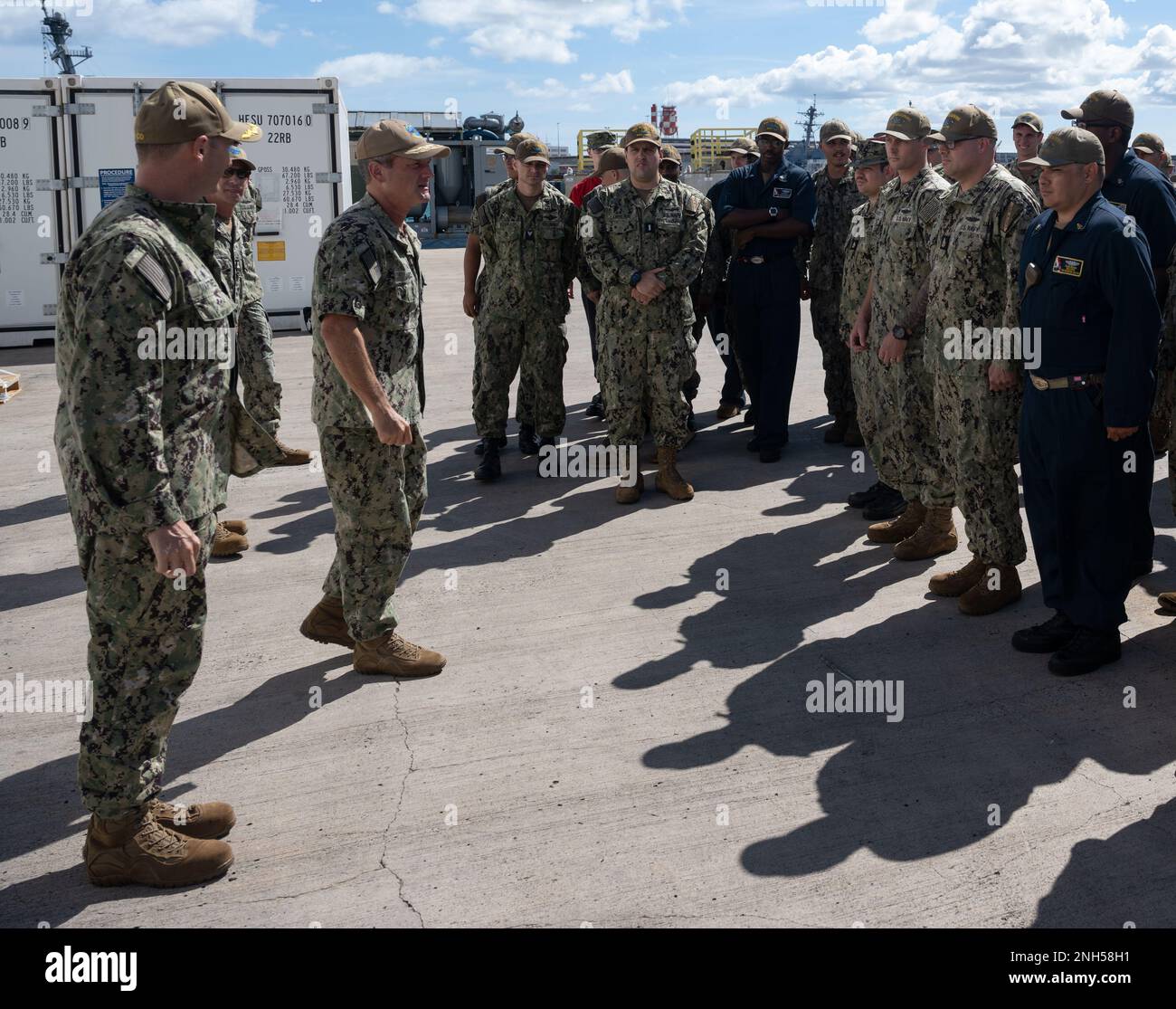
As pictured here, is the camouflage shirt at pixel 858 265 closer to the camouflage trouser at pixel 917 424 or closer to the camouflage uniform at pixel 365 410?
the camouflage trouser at pixel 917 424

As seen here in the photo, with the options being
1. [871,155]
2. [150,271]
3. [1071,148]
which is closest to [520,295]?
[871,155]

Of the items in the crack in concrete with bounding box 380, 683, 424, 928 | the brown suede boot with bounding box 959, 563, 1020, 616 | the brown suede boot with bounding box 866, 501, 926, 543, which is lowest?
the crack in concrete with bounding box 380, 683, 424, 928

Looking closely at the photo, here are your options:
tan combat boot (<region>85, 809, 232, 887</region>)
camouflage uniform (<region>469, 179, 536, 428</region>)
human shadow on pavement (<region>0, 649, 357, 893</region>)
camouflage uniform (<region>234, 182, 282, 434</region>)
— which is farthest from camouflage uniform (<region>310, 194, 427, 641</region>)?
camouflage uniform (<region>469, 179, 536, 428</region>)

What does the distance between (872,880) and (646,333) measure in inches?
176

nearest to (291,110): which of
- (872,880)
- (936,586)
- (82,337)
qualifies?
(936,586)

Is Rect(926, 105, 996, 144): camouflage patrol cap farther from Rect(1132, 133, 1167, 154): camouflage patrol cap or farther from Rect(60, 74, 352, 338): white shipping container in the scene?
Rect(60, 74, 352, 338): white shipping container

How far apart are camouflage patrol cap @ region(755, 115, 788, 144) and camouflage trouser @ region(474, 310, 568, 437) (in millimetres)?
1929

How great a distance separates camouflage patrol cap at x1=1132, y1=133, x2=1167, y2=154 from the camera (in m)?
8.36

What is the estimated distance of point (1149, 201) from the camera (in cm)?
567

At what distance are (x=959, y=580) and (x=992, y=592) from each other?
205mm

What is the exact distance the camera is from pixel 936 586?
5.51m

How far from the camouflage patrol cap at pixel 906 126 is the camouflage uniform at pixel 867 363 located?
0.46 meters

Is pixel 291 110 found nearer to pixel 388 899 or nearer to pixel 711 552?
pixel 711 552
